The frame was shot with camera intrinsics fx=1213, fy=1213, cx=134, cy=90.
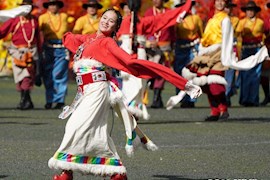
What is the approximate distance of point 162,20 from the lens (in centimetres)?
1855

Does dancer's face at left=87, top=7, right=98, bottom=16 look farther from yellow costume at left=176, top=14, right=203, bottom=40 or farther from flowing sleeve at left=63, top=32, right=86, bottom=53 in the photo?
flowing sleeve at left=63, top=32, right=86, bottom=53

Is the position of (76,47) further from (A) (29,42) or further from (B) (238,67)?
(A) (29,42)

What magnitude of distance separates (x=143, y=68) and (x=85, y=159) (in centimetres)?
97

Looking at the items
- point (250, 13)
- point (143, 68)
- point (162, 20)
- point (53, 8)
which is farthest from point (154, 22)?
point (143, 68)

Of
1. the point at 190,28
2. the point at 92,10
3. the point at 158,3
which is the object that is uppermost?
the point at 158,3

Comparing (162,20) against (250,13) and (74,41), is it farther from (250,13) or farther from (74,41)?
(74,41)

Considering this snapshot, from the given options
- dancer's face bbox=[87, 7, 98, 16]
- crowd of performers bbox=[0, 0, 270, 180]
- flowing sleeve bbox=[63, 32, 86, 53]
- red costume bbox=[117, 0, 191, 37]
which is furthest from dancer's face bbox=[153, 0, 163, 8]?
flowing sleeve bbox=[63, 32, 86, 53]

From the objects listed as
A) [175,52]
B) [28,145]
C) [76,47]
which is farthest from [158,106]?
[76,47]

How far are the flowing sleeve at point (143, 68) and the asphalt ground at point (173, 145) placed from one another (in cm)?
125

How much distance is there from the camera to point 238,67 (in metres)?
18.1

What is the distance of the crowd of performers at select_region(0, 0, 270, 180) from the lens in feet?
35.6

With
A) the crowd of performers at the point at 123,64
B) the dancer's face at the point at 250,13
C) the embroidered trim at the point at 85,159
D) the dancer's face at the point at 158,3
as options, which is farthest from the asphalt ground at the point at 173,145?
the dancer's face at the point at 250,13

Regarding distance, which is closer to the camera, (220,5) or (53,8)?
(220,5)

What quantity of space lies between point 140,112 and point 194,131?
4.68 feet
